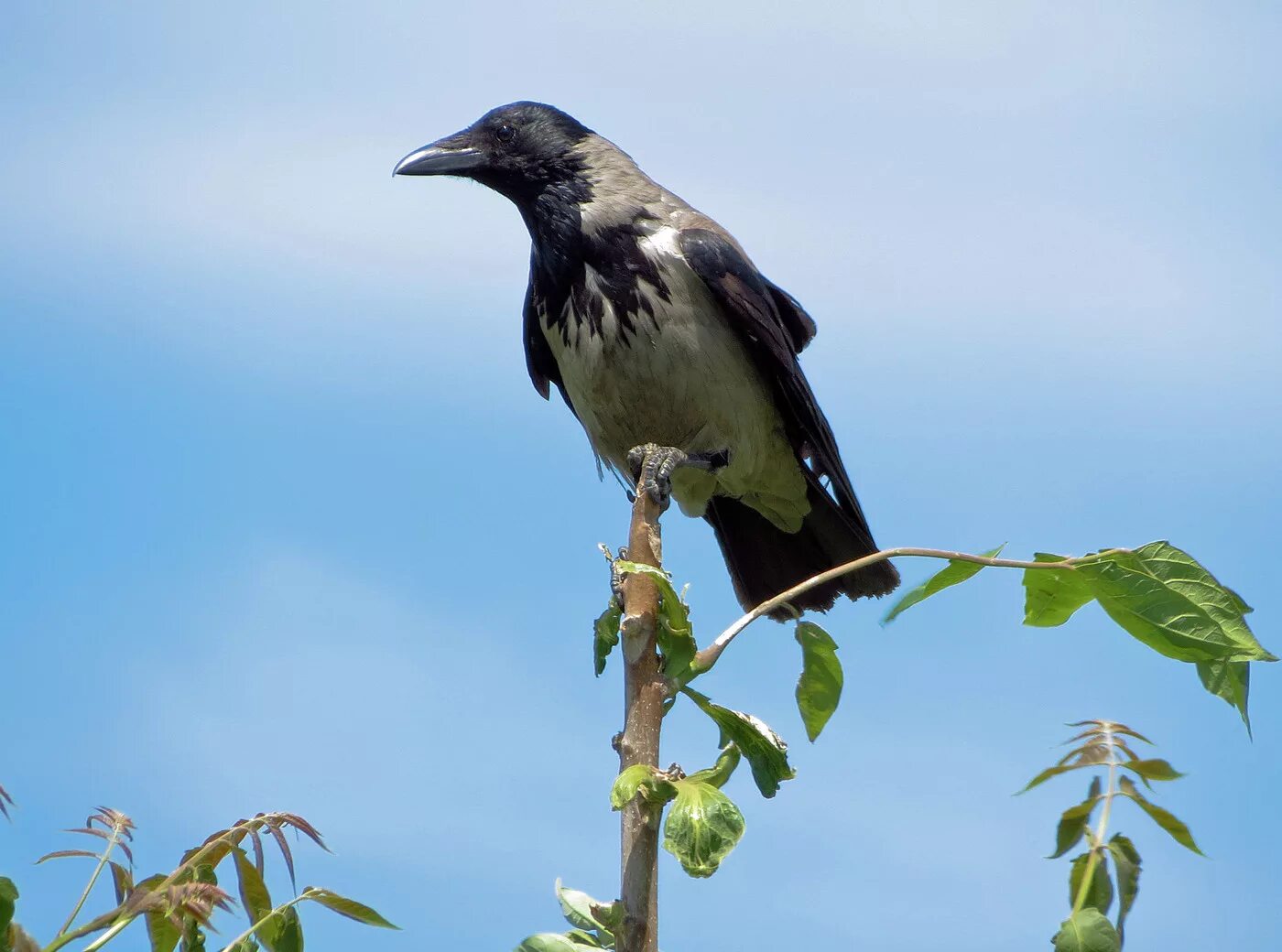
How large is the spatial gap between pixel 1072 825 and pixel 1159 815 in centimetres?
11

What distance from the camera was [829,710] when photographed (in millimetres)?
2420

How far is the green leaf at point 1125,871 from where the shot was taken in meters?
1.53

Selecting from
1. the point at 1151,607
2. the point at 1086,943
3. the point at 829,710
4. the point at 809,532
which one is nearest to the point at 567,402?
the point at 809,532

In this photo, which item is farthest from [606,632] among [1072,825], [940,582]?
[1072,825]

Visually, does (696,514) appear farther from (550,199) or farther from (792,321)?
(550,199)

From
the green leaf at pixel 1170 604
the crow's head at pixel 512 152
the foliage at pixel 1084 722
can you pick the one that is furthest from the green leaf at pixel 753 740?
the crow's head at pixel 512 152

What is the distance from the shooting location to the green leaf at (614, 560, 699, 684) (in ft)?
7.34

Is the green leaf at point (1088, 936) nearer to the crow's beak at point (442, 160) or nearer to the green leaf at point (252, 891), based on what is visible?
the green leaf at point (252, 891)

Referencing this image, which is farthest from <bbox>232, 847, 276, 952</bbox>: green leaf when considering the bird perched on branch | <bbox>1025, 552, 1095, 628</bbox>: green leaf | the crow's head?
the crow's head

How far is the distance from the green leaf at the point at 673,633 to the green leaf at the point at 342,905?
0.66 metres

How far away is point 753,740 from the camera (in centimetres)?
228

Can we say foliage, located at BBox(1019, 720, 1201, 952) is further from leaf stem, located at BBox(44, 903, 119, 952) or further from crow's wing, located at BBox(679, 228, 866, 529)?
crow's wing, located at BBox(679, 228, 866, 529)

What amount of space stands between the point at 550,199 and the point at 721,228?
724mm

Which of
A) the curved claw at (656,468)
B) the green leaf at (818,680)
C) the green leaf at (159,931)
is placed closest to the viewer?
the green leaf at (159,931)
